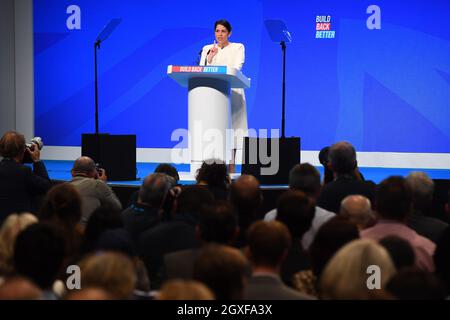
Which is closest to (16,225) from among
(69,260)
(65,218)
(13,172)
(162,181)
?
(69,260)

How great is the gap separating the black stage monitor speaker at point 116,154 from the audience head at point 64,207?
3238mm

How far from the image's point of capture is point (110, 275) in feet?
6.44

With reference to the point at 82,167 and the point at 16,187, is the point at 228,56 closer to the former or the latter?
the point at 82,167

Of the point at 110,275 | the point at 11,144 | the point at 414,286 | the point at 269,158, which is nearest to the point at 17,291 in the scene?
the point at 110,275

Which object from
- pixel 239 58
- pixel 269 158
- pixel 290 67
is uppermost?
pixel 290 67

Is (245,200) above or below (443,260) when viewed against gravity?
above

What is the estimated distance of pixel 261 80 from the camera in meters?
9.30

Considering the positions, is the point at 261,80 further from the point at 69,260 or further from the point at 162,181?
the point at 69,260

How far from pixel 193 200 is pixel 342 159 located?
119 cm

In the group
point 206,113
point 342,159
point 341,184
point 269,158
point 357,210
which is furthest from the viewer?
point 269,158

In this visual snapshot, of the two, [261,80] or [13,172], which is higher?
[261,80]

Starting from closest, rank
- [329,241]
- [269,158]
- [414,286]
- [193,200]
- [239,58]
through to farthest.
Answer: [414,286], [329,241], [193,200], [269,158], [239,58]

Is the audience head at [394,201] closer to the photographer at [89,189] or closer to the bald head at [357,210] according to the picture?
the bald head at [357,210]
